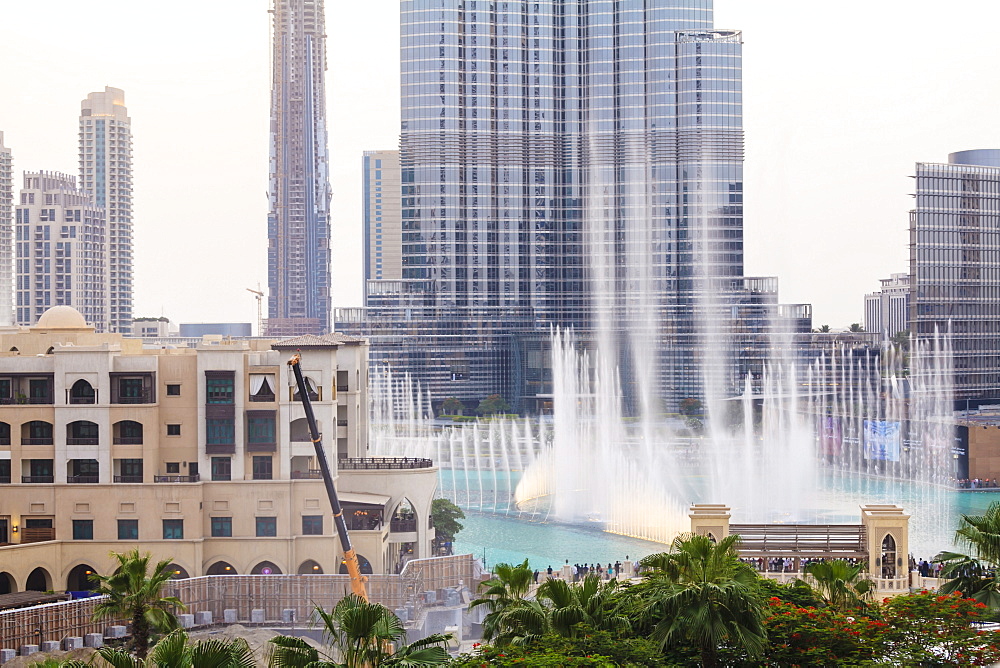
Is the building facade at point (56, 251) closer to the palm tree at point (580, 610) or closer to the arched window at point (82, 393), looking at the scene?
the arched window at point (82, 393)

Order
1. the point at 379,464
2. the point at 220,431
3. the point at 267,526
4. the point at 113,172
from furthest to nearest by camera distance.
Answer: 1. the point at 113,172
2. the point at 379,464
3. the point at 220,431
4. the point at 267,526

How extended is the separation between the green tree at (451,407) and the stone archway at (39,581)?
209 feet

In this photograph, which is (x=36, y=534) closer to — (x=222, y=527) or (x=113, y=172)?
(x=222, y=527)

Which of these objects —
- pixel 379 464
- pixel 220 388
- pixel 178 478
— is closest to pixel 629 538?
pixel 379 464

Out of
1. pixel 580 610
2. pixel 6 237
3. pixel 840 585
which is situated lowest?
pixel 840 585

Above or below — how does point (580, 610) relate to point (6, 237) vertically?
below

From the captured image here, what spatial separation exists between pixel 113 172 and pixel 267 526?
14313 cm

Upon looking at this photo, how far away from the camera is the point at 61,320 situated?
43094mm

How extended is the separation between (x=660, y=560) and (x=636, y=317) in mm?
85626

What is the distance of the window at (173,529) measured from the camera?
36.3m

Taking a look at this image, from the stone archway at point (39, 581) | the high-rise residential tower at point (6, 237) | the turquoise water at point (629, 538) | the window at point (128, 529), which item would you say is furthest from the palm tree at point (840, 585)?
the high-rise residential tower at point (6, 237)

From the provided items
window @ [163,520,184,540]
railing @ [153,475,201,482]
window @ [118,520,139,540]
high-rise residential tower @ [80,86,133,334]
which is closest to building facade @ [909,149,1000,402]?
railing @ [153,475,201,482]

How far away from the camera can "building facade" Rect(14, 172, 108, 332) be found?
140750 millimetres

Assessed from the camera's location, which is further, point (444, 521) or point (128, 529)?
point (444, 521)
